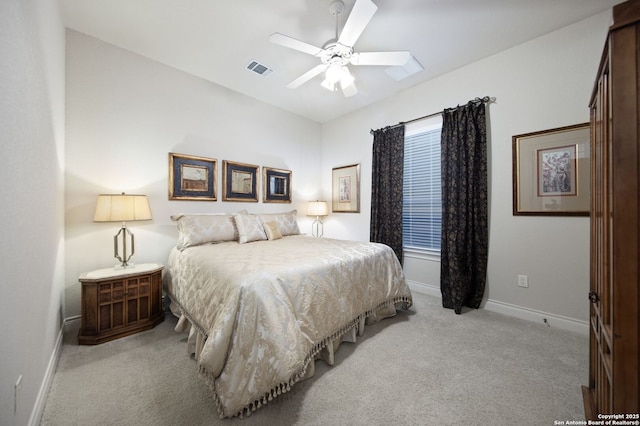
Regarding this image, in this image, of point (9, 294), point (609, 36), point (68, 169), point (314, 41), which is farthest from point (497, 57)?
point (68, 169)

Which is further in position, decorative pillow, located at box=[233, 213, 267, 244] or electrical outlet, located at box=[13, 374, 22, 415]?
decorative pillow, located at box=[233, 213, 267, 244]

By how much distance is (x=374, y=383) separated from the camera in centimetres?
160

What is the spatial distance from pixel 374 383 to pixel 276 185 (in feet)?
10.6

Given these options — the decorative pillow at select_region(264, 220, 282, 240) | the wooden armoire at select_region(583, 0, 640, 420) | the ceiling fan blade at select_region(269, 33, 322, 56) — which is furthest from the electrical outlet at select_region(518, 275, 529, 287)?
the ceiling fan blade at select_region(269, 33, 322, 56)

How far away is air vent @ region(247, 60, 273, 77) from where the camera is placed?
293cm

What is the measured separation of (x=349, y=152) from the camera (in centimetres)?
438

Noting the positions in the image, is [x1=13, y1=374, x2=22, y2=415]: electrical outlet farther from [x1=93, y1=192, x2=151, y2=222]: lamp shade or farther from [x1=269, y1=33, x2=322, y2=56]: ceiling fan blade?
[x1=269, y1=33, x2=322, y2=56]: ceiling fan blade

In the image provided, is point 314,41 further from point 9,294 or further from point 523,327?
point 523,327

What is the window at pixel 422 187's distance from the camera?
330 cm

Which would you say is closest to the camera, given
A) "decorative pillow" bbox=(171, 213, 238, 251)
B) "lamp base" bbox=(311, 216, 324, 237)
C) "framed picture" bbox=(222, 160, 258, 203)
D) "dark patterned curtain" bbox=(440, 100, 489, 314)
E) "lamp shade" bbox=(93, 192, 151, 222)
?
"lamp shade" bbox=(93, 192, 151, 222)

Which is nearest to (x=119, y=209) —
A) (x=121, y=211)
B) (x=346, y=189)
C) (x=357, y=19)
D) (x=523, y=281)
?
(x=121, y=211)

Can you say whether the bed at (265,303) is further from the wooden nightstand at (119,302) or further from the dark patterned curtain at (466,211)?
the dark patterned curtain at (466,211)

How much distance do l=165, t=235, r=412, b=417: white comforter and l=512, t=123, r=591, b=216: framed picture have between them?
175 centimetres

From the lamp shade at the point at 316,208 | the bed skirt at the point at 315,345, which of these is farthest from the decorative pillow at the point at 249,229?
the lamp shade at the point at 316,208
